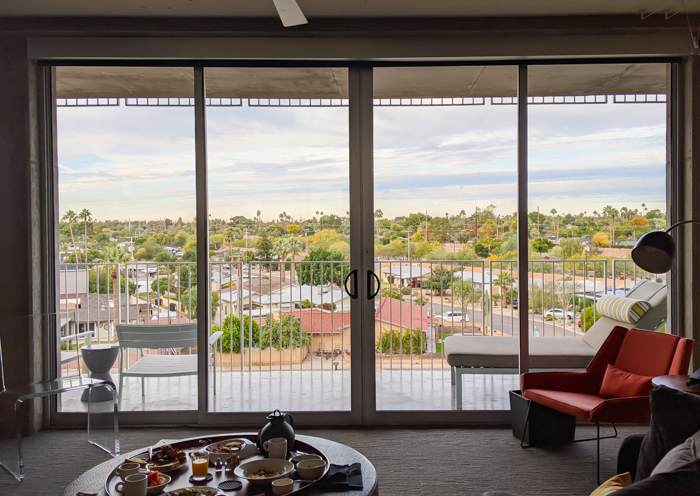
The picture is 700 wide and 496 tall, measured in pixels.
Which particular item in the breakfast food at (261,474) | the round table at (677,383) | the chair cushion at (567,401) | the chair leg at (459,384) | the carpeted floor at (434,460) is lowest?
the carpeted floor at (434,460)

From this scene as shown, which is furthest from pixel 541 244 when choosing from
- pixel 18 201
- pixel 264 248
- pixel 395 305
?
pixel 18 201

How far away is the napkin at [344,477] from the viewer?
180 centimetres

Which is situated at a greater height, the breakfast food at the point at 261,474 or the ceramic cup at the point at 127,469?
the ceramic cup at the point at 127,469

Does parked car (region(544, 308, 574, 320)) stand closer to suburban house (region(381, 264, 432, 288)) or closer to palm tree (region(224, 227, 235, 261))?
suburban house (region(381, 264, 432, 288))

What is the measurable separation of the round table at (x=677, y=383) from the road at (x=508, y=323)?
174 cm

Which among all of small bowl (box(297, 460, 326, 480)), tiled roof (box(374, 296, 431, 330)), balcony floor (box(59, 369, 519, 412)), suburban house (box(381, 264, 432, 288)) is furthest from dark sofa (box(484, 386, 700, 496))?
tiled roof (box(374, 296, 431, 330))

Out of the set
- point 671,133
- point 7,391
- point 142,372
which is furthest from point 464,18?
point 7,391

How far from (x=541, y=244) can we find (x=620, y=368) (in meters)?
1.21

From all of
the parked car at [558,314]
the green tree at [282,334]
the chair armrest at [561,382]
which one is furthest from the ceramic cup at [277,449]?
the parked car at [558,314]

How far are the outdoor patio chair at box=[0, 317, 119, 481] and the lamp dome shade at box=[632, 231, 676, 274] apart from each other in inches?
119

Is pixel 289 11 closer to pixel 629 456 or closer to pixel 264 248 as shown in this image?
pixel 264 248

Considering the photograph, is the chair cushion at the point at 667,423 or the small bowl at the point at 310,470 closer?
the chair cushion at the point at 667,423

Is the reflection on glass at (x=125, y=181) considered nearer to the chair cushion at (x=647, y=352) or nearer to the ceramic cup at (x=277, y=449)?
the ceramic cup at (x=277, y=449)

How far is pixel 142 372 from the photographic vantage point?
11.9ft
